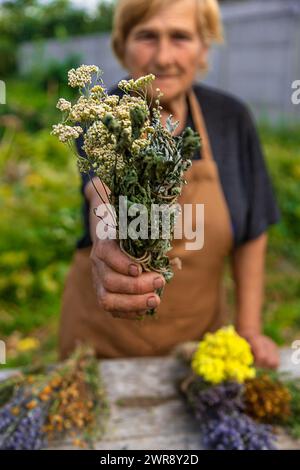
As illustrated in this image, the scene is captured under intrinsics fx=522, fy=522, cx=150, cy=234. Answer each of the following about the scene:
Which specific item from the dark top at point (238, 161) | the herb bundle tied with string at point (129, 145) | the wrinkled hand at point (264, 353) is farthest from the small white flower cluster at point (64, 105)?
the wrinkled hand at point (264, 353)

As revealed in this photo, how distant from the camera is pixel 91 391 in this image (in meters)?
1.39

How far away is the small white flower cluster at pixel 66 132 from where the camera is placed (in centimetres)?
68

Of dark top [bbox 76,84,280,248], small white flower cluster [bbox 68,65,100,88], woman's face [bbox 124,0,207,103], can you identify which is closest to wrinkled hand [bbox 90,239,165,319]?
small white flower cluster [bbox 68,65,100,88]

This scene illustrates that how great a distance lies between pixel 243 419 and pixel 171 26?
1113 mm

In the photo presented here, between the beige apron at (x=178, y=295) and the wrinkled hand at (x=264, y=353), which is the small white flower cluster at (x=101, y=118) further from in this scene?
the wrinkled hand at (x=264, y=353)

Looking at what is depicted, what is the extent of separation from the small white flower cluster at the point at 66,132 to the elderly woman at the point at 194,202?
84cm

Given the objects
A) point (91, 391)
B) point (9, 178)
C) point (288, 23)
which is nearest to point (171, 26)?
point (91, 391)

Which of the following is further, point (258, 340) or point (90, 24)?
point (90, 24)

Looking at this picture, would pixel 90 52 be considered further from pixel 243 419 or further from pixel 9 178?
pixel 243 419

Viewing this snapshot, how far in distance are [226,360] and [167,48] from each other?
2.94 feet

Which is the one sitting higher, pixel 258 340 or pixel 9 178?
pixel 9 178

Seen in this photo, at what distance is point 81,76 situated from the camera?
0.68m

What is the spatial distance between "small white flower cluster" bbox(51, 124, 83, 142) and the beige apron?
1044 mm

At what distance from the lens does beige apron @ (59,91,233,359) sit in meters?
1.76
